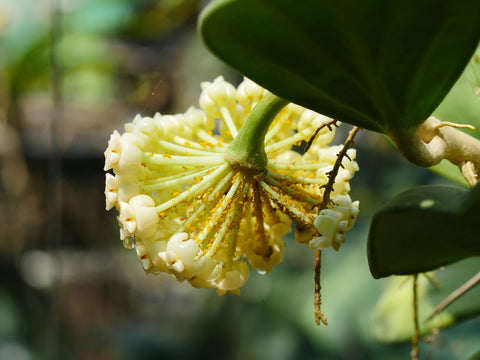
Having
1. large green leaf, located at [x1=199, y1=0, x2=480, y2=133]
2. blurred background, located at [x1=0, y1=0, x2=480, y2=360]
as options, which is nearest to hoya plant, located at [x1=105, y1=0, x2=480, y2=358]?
large green leaf, located at [x1=199, y1=0, x2=480, y2=133]

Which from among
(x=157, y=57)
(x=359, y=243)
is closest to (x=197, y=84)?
(x=157, y=57)

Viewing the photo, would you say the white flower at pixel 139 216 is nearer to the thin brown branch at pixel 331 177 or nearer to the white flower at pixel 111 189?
the white flower at pixel 111 189

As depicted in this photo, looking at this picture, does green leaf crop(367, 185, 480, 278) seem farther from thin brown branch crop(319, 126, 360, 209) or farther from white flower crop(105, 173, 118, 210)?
white flower crop(105, 173, 118, 210)

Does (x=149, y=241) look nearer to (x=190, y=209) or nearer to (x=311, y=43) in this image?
(x=190, y=209)

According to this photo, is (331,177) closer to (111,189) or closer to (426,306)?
(111,189)

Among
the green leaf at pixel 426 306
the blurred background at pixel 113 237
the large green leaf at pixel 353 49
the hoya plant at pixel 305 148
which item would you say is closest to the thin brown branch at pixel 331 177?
the hoya plant at pixel 305 148

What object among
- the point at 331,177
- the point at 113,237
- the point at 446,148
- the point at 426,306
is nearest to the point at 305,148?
the point at 331,177
